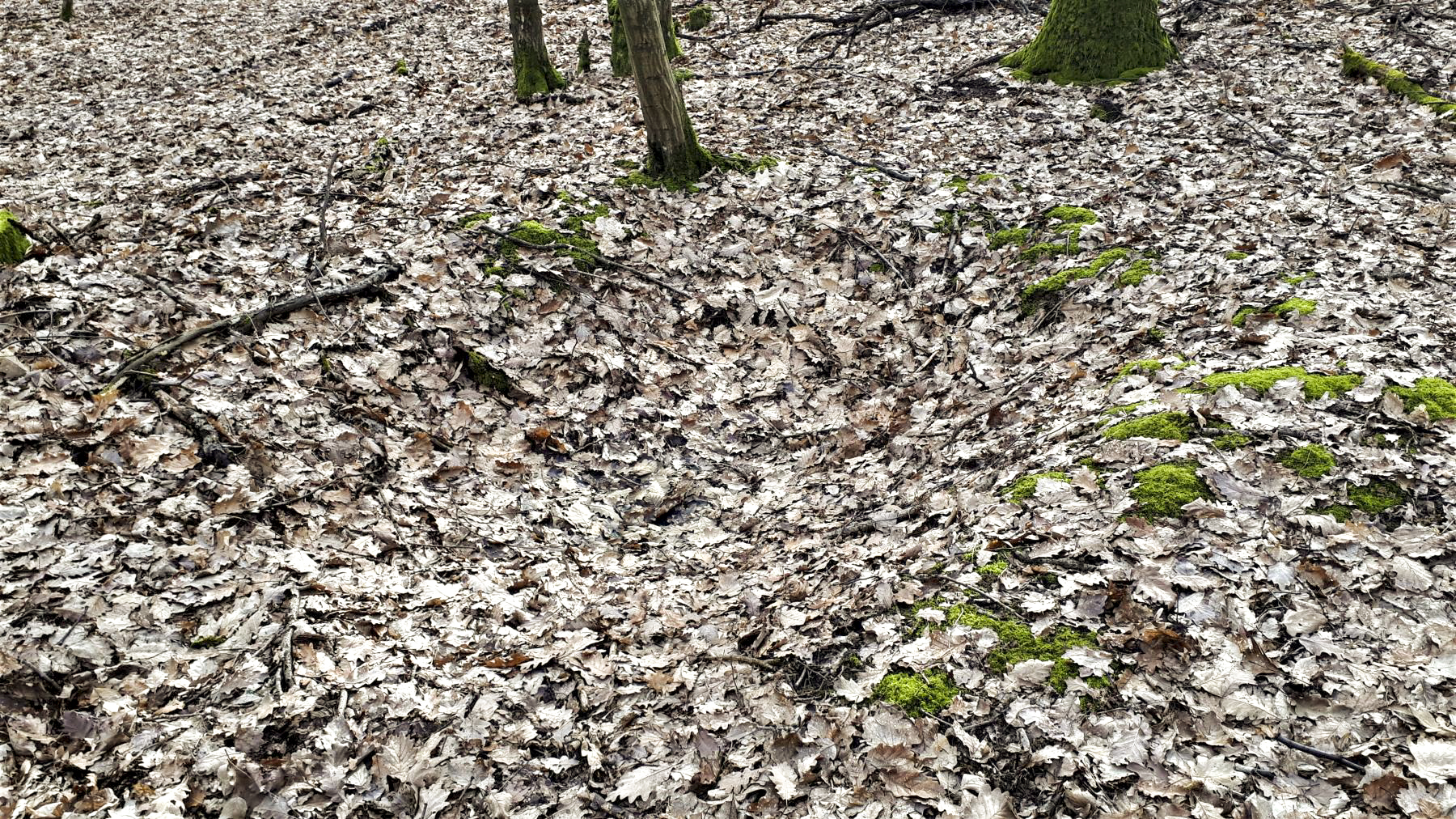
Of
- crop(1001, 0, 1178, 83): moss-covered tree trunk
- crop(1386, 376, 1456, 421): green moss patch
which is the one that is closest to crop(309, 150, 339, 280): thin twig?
crop(1386, 376, 1456, 421): green moss patch

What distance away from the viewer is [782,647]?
4.03 m

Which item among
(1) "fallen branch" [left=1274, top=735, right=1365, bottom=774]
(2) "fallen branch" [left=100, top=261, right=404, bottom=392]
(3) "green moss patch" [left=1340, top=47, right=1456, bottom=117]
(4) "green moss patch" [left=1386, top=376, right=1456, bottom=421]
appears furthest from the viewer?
(3) "green moss patch" [left=1340, top=47, right=1456, bottom=117]

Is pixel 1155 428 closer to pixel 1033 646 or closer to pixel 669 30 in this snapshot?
pixel 1033 646

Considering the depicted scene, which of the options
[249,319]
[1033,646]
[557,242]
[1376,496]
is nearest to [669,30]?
[557,242]

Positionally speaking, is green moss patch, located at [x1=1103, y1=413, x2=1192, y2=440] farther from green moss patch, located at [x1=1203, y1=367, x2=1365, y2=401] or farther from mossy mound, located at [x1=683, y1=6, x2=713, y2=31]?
mossy mound, located at [x1=683, y1=6, x2=713, y2=31]

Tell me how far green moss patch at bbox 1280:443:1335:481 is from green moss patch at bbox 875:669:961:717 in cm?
216

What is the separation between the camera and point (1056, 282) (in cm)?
653

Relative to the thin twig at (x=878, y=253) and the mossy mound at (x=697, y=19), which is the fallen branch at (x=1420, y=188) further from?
the mossy mound at (x=697, y=19)

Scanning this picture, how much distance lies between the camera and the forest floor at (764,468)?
3.30 metres

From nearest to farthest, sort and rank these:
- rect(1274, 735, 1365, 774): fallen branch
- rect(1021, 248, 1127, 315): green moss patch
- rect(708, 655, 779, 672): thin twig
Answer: rect(1274, 735, 1365, 774): fallen branch < rect(708, 655, 779, 672): thin twig < rect(1021, 248, 1127, 315): green moss patch

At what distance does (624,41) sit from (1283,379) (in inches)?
372

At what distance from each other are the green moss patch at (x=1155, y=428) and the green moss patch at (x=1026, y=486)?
432 mm

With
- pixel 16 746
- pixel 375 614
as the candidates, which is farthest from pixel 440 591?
pixel 16 746

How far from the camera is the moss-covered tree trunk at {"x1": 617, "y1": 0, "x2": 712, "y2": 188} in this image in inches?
308
